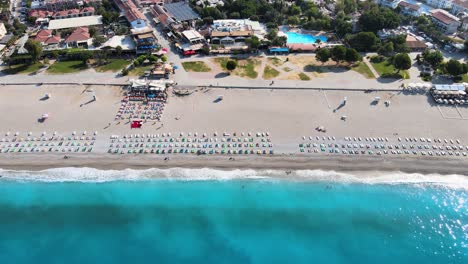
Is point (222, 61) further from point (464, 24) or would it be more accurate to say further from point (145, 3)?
point (464, 24)

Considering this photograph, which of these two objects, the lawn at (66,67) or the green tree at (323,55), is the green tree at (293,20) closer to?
the green tree at (323,55)

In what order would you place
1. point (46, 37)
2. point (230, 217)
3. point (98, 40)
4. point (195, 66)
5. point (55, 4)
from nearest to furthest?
point (230, 217), point (195, 66), point (98, 40), point (46, 37), point (55, 4)

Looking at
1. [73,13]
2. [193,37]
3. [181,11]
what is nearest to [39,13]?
[73,13]

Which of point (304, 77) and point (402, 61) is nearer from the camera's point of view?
point (402, 61)

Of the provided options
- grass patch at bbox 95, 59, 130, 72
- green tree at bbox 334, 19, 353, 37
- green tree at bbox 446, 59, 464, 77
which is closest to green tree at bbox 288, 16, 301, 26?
green tree at bbox 334, 19, 353, 37

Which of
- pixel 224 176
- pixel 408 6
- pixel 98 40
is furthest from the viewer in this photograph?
pixel 408 6

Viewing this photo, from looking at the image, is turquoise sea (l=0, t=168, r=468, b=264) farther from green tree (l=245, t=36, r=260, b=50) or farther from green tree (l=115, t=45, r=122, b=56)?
green tree (l=245, t=36, r=260, b=50)

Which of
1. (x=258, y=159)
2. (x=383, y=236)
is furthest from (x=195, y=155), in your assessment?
(x=383, y=236)
